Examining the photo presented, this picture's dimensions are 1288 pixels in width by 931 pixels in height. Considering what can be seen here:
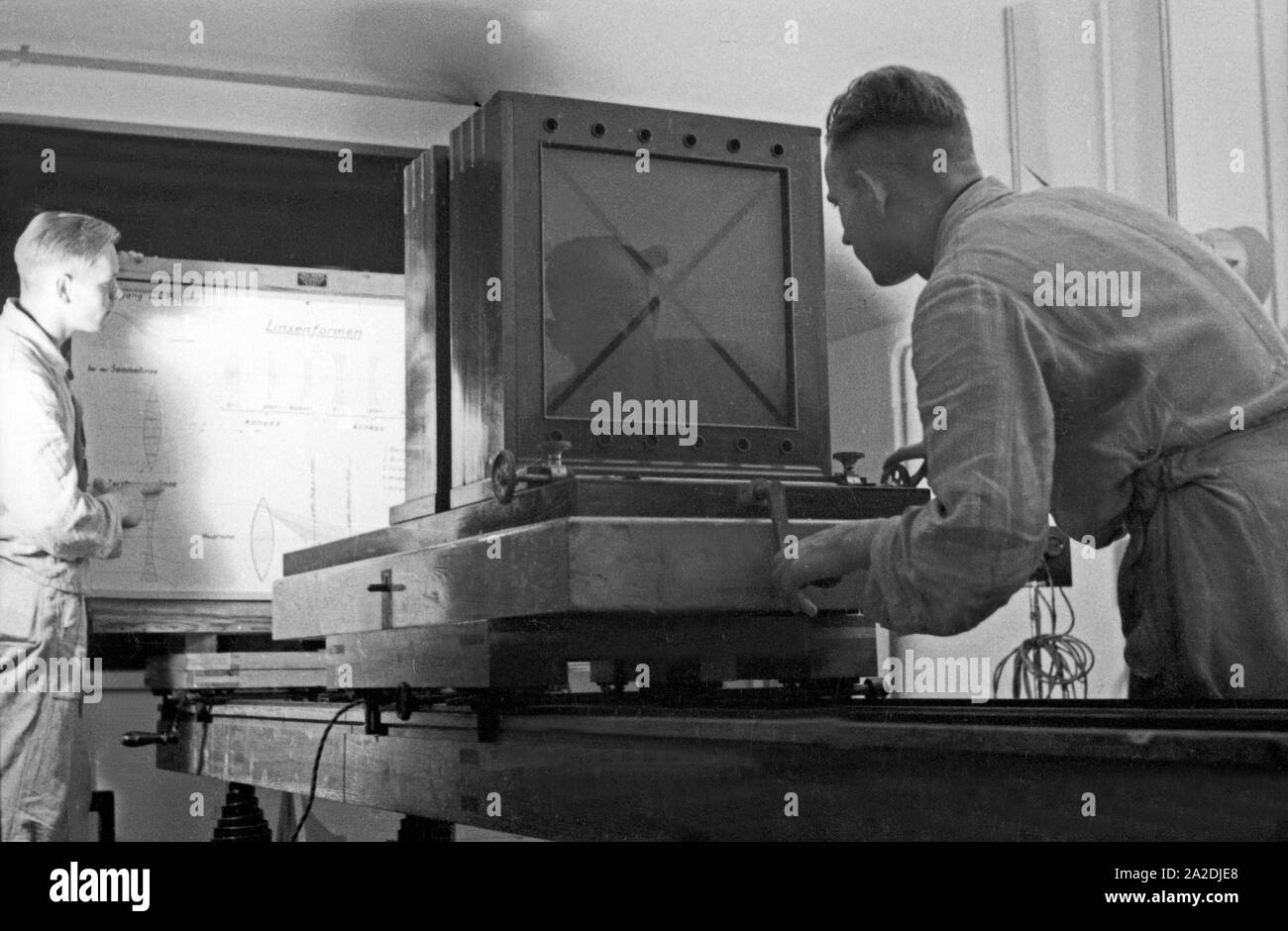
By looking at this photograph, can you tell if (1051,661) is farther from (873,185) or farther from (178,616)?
(873,185)

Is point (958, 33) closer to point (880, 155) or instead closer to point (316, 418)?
point (316, 418)

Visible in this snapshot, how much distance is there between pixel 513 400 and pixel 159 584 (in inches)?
89.1

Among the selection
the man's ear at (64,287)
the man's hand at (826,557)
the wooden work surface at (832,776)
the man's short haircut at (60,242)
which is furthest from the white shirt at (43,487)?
the man's hand at (826,557)

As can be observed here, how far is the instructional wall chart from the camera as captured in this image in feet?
11.2

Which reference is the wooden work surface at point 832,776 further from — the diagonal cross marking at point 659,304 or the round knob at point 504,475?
the diagonal cross marking at point 659,304

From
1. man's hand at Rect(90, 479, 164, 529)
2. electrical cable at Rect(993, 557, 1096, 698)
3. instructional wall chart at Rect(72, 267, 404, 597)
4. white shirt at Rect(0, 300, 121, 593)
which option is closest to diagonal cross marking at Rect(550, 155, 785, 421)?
white shirt at Rect(0, 300, 121, 593)

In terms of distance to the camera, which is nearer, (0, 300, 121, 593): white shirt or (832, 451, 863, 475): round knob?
(832, 451, 863, 475): round knob

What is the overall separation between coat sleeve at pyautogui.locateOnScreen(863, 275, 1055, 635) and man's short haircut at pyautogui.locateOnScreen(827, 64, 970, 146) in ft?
0.69

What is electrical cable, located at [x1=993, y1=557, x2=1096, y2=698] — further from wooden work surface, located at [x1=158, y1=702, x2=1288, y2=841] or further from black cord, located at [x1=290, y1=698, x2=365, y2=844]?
wooden work surface, located at [x1=158, y1=702, x2=1288, y2=841]

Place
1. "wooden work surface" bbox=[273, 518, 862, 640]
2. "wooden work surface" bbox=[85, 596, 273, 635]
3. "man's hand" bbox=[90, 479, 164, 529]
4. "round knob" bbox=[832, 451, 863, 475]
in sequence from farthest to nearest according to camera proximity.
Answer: "wooden work surface" bbox=[85, 596, 273, 635], "man's hand" bbox=[90, 479, 164, 529], "round knob" bbox=[832, 451, 863, 475], "wooden work surface" bbox=[273, 518, 862, 640]

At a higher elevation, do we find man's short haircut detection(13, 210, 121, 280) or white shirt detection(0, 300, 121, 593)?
man's short haircut detection(13, 210, 121, 280)

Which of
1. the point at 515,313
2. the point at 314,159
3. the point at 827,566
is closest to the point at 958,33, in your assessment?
the point at 314,159

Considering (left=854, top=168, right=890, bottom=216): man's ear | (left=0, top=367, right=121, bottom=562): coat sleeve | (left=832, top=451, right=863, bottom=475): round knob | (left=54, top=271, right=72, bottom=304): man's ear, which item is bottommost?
(left=832, top=451, right=863, bottom=475): round knob

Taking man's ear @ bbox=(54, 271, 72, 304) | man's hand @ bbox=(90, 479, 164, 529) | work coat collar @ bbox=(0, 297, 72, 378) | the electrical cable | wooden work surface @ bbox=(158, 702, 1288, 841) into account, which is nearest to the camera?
wooden work surface @ bbox=(158, 702, 1288, 841)
